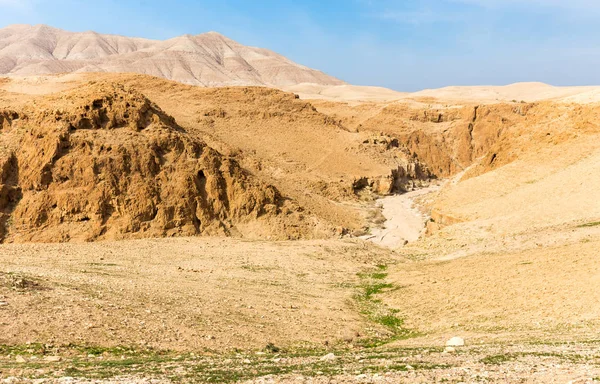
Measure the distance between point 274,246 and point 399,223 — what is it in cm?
1344

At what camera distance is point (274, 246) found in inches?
1024

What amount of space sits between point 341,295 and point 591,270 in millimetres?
7335

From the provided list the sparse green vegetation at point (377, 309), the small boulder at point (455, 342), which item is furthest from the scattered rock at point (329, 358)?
the sparse green vegetation at point (377, 309)

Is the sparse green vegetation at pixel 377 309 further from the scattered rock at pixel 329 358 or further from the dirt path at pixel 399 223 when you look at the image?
the dirt path at pixel 399 223

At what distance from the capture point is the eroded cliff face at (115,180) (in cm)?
2536

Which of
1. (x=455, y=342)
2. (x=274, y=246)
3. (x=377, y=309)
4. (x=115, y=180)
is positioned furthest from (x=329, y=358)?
(x=115, y=180)

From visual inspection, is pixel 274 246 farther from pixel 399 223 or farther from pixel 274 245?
pixel 399 223

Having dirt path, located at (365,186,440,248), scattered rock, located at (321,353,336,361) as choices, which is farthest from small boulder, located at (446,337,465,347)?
dirt path, located at (365,186,440,248)

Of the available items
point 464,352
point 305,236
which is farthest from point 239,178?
point 464,352

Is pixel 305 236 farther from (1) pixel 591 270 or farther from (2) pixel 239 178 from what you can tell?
(1) pixel 591 270

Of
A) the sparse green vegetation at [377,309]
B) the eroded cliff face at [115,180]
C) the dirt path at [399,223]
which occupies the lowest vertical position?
the sparse green vegetation at [377,309]

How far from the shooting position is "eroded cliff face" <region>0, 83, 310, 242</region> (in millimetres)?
25359

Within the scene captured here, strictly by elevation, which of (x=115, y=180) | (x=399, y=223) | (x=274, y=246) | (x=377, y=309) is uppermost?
(x=115, y=180)

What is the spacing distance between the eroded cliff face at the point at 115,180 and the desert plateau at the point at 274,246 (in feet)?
0.30
